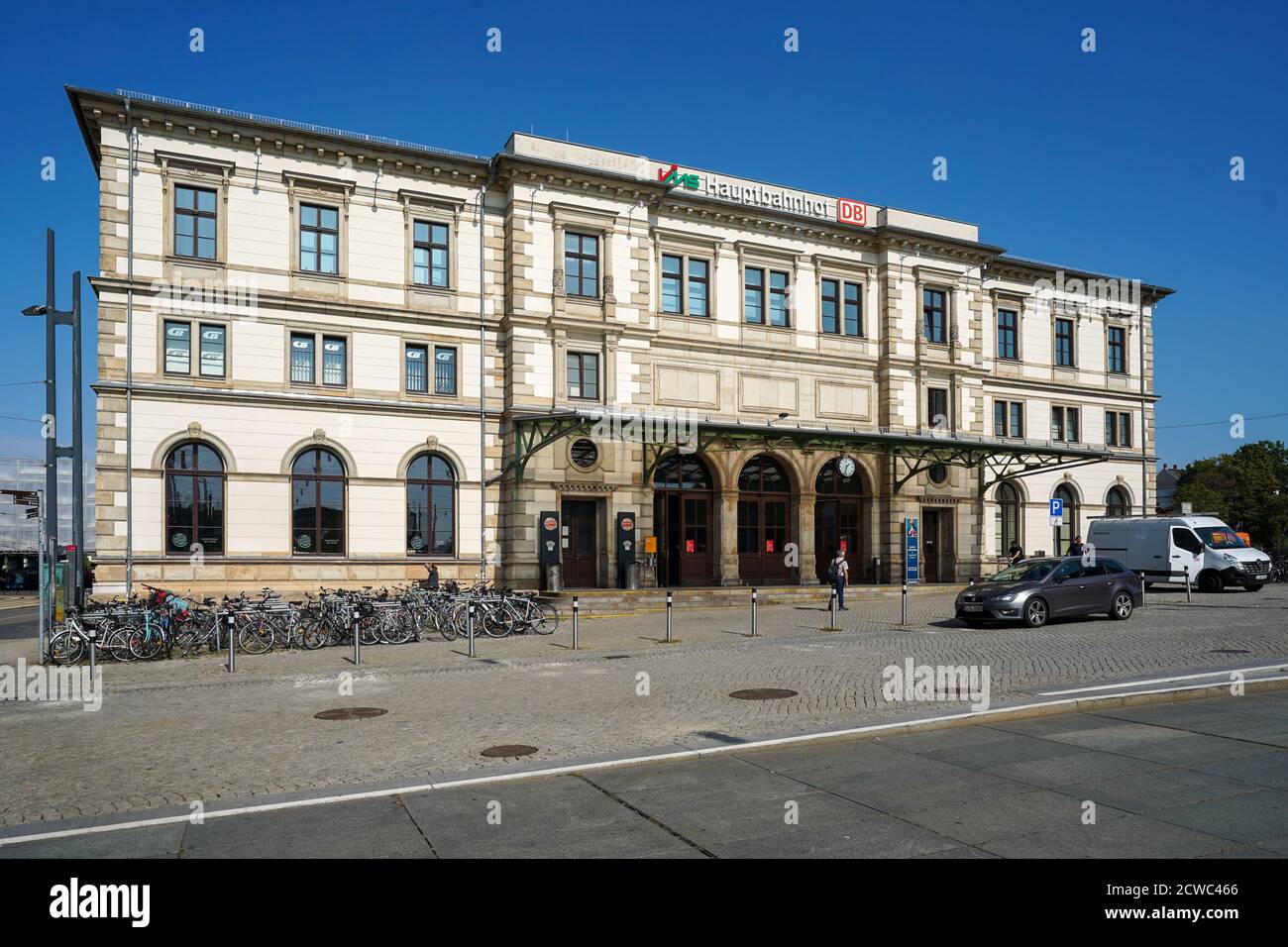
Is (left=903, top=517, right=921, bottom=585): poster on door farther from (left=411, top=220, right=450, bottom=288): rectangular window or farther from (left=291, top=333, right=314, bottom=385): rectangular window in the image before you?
(left=291, top=333, right=314, bottom=385): rectangular window

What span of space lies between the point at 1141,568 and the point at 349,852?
34.1 meters

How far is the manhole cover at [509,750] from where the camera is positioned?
31.4 ft

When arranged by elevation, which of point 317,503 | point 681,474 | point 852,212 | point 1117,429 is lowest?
point 317,503

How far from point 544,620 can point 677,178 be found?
16944mm

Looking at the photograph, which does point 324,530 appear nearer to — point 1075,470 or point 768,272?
point 768,272

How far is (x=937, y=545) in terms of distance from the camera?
1485 inches

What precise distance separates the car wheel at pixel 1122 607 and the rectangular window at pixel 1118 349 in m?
24.9

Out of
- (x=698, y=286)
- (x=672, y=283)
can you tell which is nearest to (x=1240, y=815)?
(x=672, y=283)

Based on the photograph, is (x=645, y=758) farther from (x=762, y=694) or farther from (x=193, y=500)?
(x=193, y=500)

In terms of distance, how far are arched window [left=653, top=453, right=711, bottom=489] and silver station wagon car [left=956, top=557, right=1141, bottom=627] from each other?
12.4 meters

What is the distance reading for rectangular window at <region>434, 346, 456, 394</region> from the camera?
3003 cm

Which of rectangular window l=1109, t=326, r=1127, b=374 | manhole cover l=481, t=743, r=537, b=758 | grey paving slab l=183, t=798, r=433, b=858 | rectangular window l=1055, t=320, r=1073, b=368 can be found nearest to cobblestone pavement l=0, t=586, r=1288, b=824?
manhole cover l=481, t=743, r=537, b=758
